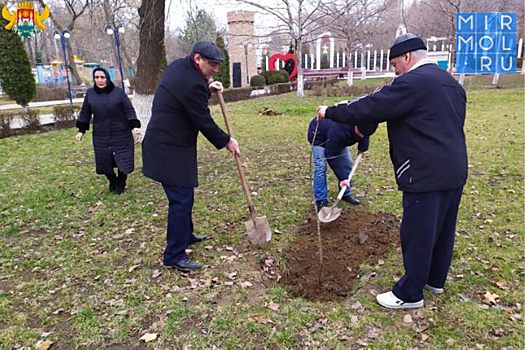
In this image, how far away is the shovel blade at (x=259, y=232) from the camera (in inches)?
150

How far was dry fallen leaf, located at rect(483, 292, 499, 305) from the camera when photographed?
2879mm

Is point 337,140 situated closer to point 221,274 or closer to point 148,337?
point 221,274

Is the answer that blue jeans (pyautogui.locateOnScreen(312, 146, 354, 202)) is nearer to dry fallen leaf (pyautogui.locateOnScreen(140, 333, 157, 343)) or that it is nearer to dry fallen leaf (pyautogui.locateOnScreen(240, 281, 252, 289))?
dry fallen leaf (pyautogui.locateOnScreen(240, 281, 252, 289))

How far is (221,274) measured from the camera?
3404 millimetres

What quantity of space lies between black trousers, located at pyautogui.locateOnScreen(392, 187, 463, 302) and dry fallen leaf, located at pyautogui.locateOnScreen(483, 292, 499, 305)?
0.40 meters

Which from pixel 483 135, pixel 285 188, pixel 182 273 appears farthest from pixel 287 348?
pixel 483 135

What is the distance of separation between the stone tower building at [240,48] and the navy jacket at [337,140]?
26.9 m

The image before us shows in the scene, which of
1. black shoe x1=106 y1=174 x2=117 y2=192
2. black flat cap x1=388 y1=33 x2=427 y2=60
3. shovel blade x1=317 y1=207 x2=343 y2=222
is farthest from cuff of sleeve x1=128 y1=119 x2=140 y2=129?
black flat cap x1=388 y1=33 x2=427 y2=60

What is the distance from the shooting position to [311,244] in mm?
3945

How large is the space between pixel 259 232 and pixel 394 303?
149 cm

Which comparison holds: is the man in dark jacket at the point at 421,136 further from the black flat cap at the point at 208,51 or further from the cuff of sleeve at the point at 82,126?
the cuff of sleeve at the point at 82,126

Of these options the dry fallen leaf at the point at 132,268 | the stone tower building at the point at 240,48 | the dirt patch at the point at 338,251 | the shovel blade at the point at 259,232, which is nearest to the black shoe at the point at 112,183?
the dry fallen leaf at the point at 132,268

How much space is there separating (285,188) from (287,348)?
3.19 meters

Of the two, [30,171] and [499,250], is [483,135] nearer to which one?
[499,250]
